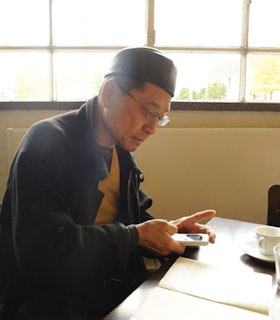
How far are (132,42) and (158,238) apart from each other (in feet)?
5.31

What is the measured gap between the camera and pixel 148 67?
1.03m

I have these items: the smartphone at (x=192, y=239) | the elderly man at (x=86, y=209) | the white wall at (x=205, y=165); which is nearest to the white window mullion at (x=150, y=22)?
the white wall at (x=205, y=165)

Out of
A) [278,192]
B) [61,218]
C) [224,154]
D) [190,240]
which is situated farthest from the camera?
[224,154]

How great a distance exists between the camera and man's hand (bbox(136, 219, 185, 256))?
0.96 m


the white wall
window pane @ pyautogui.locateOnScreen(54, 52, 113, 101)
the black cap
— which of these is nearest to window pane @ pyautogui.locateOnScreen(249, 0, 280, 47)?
the white wall

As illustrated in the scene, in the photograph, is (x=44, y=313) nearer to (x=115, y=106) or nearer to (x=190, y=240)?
(x=190, y=240)

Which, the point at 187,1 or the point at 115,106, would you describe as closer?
the point at 115,106

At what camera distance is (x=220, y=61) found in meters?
2.34

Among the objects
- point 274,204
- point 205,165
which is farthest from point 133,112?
point 205,165

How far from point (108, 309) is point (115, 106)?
2.01ft

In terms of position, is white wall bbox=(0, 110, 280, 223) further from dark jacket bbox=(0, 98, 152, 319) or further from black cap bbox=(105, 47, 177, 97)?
black cap bbox=(105, 47, 177, 97)

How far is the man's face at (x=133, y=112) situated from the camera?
1.05 meters

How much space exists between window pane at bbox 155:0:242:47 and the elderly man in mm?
1271

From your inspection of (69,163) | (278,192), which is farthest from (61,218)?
(278,192)
